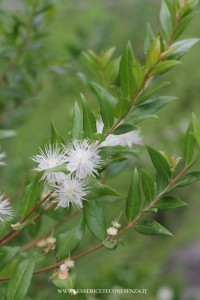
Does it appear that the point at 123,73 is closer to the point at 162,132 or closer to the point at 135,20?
the point at 162,132

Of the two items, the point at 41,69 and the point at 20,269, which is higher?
the point at 41,69

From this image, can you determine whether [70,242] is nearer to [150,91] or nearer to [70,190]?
[70,190]

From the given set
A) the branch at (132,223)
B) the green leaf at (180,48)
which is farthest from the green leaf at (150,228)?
the green leaf at (180,48)

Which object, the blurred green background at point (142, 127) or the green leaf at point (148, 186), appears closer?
the green leaf at point (148, 186)

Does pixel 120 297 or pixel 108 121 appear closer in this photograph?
pixel 108 121

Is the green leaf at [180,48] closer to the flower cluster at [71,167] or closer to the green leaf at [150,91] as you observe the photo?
the green leaf at [150,91]

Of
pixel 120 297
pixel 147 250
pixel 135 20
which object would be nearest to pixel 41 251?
pixel 120 297
